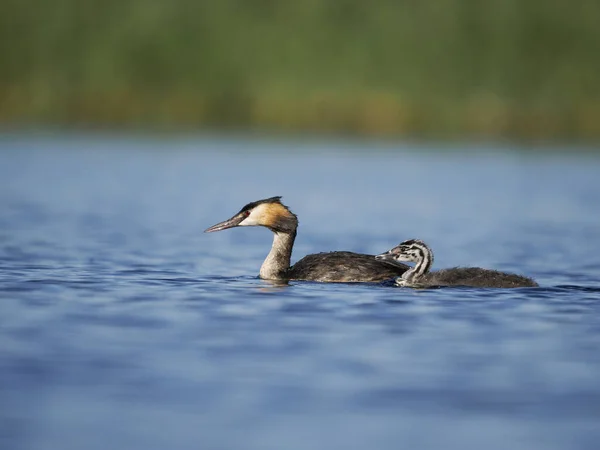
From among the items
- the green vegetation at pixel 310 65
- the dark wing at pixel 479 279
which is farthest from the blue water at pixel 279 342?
the green vegetation at pixel 310 65

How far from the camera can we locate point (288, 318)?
36.8ft

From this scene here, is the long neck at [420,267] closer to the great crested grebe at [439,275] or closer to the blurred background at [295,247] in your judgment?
the great crested grebe at [439,275]

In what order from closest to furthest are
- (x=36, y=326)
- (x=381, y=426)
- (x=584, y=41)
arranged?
1. (x=381, y=426)
2. (x=36, y=326)
3. (x=584, y=41)

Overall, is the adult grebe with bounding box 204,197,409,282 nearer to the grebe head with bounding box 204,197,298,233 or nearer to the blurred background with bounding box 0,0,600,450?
the grebe head with bounding box 204,197,298,233

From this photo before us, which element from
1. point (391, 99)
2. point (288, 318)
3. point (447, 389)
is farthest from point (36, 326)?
point (391, 99)

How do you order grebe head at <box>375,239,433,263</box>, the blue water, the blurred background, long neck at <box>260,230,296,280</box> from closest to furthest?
the blue water
the blurred background
grebe head at <box>375,239,433,263</box>
long neck at <box>260,230,296,280</box>

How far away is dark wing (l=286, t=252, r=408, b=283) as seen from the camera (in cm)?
1364

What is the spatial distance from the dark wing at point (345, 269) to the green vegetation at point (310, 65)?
4725cm

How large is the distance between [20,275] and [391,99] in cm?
5173

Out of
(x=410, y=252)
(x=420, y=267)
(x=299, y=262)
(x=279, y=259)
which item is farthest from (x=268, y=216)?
(x=420, y=267)

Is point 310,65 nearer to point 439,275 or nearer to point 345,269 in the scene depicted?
point 345,269

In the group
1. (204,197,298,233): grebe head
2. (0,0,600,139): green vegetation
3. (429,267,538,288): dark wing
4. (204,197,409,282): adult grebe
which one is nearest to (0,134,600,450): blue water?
(429,267,538,288): dark wing

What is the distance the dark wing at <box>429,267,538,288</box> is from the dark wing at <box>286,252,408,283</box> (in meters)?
0.70

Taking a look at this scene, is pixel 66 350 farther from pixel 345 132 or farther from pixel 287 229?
pixel 345 132
